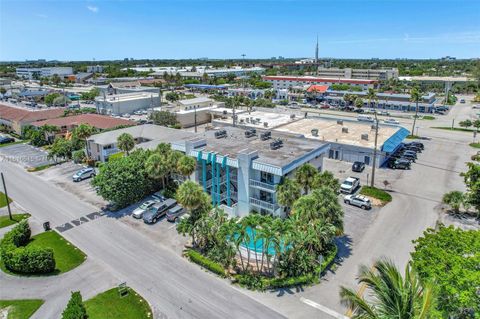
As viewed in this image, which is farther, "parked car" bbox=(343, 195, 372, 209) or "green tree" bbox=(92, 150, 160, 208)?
"parked car" bbox=(343, 195, 372, 209)

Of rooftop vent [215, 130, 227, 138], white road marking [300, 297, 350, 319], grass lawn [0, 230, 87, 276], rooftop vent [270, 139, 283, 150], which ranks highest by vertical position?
rooftop vent [215, 130, 227, 138]

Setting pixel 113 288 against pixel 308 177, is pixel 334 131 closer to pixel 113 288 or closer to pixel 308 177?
pixel 308 177

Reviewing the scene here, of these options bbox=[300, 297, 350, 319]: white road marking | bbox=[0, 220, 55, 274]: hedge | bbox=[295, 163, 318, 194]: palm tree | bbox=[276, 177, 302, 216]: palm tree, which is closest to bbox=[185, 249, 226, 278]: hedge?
bbox=[300, 297, 350, 319]: white road marking

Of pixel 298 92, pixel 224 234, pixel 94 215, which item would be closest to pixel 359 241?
Answer: pixel 224 234

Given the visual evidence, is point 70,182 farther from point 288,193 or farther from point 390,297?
point 390,297

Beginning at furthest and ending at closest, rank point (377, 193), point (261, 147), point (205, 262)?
point (377, 193) → point (261, 147) → point (205, 262)

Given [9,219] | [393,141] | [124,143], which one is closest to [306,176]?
[124,143]

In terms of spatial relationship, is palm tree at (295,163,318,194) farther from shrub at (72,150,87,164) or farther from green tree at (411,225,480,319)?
shrub at (72,150,87,164)
